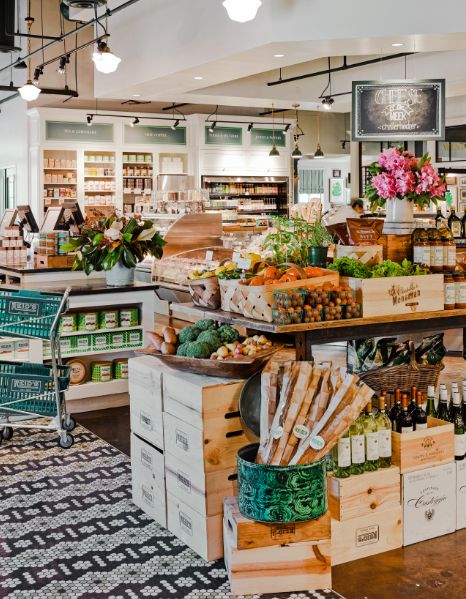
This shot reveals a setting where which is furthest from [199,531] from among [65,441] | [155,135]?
[155,135]

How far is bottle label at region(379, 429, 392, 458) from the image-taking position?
360 centimetres

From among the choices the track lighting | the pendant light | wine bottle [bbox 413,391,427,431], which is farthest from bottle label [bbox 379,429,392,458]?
the track lighting

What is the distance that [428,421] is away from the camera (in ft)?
12.8

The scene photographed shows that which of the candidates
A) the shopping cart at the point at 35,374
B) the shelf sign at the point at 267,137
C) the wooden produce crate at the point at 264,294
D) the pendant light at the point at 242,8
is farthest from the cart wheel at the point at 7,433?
the shelf sign at the point at 267,137

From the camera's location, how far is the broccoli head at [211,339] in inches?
155

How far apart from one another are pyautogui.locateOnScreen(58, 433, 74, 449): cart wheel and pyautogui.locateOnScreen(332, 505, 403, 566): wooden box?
236 centimetres

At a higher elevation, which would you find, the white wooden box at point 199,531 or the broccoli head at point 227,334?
the broccoli head at point 227,334

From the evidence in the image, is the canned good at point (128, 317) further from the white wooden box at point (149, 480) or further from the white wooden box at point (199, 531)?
the white wooden box at point (199, 531)

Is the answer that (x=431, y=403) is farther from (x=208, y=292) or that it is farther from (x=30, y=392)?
(x=30, y=392)

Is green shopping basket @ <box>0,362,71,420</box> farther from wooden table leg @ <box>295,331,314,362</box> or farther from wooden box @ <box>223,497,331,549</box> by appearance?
wooden box @ <box>223,497,331,549</box>

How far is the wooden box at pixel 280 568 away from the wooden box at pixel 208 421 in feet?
1.42

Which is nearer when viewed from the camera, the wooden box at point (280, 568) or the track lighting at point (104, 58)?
the wooden box at point (280, 568)

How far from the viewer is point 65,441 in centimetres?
524

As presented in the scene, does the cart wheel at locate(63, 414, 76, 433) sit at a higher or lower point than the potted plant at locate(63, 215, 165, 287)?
lower
